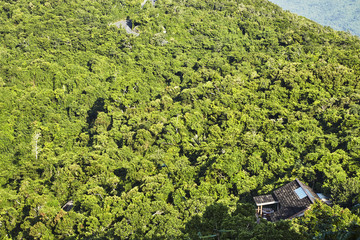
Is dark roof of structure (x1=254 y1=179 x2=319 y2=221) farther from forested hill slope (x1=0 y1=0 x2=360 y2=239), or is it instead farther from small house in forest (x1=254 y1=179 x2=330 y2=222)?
forested hill slope (x1=0 y1=0 x2=360 y2=239)

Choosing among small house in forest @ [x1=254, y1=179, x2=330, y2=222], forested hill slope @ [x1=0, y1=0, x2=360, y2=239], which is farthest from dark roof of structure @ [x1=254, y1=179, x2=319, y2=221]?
forested hill slope @ [x1=0, y1=0, x2=360, y2=239]

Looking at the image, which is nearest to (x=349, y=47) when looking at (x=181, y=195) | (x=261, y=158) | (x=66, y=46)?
(x=261, y=158)

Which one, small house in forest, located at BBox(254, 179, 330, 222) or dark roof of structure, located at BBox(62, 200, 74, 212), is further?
dark roof of structure, located at BBox(62, 200, 74, 212)

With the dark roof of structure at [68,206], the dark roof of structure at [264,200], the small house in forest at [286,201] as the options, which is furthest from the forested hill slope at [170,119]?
the small house in forest at [286,201]

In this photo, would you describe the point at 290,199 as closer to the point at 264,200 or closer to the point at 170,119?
the point at 264,200

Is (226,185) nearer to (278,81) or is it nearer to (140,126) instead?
(140,126)

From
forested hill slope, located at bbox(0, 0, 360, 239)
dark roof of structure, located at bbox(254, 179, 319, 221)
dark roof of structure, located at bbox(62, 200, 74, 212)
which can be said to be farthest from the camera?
dark roof of structure, located at bbox(62, 200, 74, 212)

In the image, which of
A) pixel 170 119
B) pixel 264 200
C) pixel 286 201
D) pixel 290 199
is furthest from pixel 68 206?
pixel 290 199

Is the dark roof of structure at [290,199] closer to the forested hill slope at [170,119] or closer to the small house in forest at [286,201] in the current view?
the small house in forest at [286,201]
